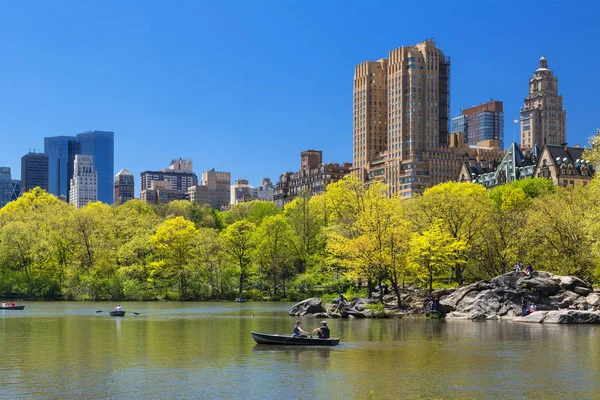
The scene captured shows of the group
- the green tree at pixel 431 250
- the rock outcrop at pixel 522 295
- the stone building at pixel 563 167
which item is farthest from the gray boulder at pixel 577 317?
the stone building at pixel 563 167

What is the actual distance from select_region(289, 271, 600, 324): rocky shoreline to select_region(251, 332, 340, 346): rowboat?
28182mm

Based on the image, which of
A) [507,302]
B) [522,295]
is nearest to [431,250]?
[507,302]

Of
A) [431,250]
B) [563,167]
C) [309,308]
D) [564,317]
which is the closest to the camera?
[564,317]

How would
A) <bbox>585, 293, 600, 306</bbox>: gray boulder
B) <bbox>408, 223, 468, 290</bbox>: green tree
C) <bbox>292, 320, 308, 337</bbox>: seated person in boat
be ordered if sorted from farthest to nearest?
1. <bbox>408, 223, 468, 290</bbox>: green tree
2. <bbox>585, 293, 600, 306</bbox>: gray boulder
3. <bbox>292, 320, 308, 337</bbox>: seated person in boat

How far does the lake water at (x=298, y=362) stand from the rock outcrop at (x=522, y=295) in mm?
6935

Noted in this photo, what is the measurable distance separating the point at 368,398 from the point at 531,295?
4787 centimetres

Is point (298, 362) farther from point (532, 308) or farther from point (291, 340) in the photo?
point (532, 308)

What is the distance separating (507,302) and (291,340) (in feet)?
110

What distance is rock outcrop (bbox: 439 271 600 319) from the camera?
258 ft

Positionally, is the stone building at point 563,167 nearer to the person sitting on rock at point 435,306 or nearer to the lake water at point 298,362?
the person sitting on rock at point 435,306

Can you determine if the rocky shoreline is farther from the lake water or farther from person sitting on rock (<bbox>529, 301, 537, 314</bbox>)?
the lake water

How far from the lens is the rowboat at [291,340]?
54031mm

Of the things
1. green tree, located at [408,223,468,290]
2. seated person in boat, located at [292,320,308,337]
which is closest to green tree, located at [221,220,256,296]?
green tree, located at [408,223,468,290]

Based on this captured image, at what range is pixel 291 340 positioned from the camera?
179ft
